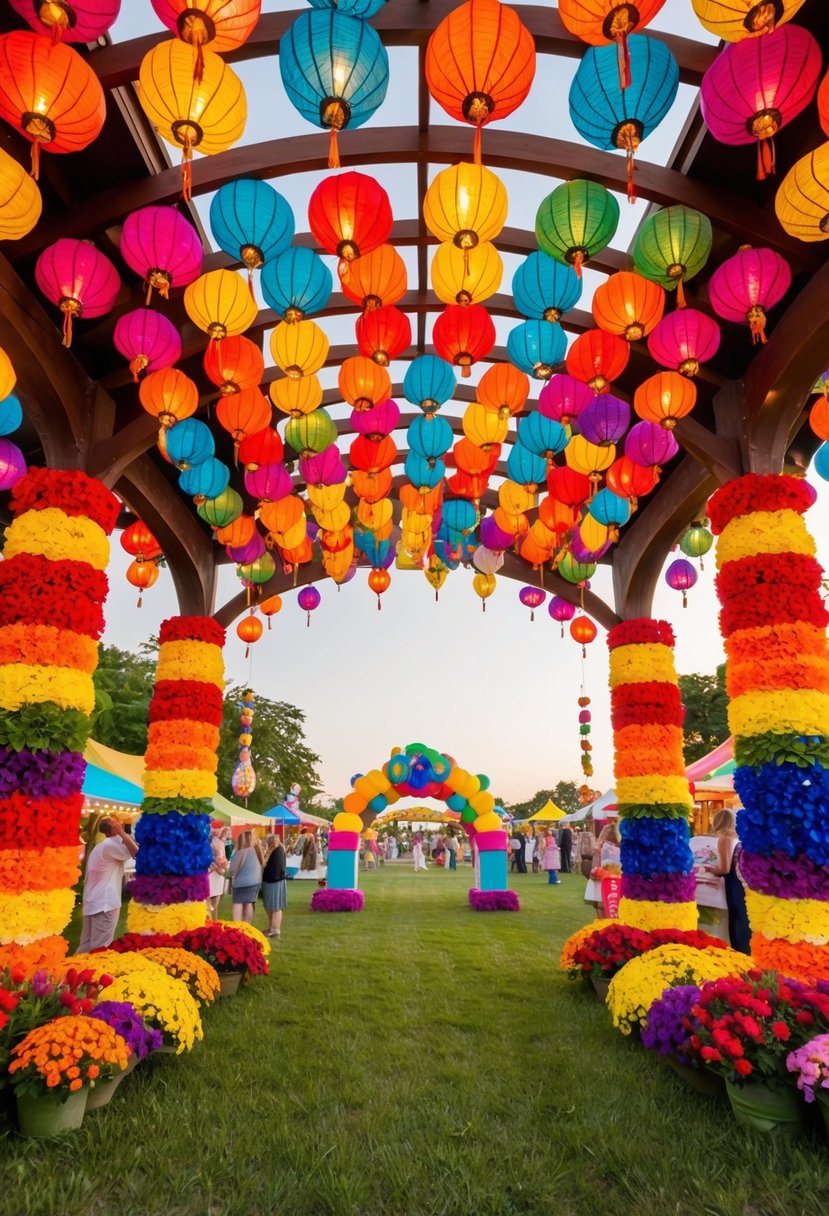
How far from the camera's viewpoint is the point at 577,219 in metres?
4.02

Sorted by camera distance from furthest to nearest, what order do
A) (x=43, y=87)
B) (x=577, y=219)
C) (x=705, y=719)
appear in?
(x=705, y=719) → (x=577, y=219) → (x=43, y=87)

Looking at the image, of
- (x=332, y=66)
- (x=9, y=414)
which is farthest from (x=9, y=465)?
(x=332, y=66)

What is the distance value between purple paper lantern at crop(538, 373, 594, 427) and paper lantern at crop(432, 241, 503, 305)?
140 centimetres

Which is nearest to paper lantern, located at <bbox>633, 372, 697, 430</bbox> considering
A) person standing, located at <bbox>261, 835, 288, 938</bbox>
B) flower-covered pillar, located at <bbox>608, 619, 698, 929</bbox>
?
flower-covered pillar, located at <bbox>608, 619, 698, 929</bbox>

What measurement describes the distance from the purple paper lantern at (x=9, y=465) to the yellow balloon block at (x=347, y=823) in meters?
9.56

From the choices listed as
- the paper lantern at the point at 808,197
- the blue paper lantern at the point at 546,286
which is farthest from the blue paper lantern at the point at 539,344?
the paper lantern at the point at 808,197

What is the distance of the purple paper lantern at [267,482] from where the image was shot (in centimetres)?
646

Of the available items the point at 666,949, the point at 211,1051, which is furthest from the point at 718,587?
the point at 211,1051

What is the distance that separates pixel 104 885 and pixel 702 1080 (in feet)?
18.0

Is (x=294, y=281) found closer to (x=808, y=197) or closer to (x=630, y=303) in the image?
(x=630, y=303)

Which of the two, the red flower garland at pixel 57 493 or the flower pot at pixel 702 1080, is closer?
the flower pot at pixel 702 1080

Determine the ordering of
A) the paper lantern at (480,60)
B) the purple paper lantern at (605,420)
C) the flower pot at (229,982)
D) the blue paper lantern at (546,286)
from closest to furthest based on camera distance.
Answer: the paper lantern at (480,60), the blue paper lantern at (546,286), the purple paper lantern at (605,420), the flower pot at (229,982)

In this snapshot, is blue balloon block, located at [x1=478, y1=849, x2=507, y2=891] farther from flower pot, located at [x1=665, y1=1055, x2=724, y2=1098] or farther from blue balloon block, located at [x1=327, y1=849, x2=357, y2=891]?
flower pot, located at [x1=665, y1=1055, x2=724, y2=1098]

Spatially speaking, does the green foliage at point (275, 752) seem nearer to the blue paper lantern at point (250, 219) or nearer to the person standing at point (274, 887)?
the person standing at point (274, 887)
